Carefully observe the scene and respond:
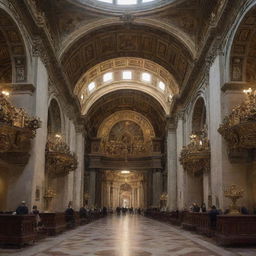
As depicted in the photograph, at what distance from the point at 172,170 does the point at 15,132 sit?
19.3 metres

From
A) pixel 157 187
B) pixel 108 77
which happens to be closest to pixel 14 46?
pixel 108 77

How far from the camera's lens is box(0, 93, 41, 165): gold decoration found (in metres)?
13.5

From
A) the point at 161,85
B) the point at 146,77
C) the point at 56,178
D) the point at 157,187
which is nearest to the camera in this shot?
the point at 56,178

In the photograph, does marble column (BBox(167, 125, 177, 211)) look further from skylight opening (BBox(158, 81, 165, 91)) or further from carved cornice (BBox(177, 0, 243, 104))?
carved cornice (BBox(177, 0, 243, 104))

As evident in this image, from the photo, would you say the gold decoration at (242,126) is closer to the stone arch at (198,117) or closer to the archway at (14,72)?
the archway at (14,72)

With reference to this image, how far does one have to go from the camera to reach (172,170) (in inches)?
1249

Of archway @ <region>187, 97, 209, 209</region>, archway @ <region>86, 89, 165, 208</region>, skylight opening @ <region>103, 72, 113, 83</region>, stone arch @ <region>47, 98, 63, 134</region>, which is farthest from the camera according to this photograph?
archway @ <region>86, 89, 165, 208</region>

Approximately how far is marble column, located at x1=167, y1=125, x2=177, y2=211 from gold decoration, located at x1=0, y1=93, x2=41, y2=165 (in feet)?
55.9

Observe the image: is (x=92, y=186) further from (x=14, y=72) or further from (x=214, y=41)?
(x=214, y=41)

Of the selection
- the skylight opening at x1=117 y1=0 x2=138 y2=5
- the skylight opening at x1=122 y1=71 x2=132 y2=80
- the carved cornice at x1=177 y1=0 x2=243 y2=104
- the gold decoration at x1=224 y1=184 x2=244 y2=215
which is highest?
the skylight opening at x1=117 y1=0 x2=138 y2=5

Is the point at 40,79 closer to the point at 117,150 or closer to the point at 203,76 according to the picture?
the point at 203,76

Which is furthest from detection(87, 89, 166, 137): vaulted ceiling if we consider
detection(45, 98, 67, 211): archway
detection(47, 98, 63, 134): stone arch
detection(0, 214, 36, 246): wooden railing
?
detection(0, 214, 36, 246): wooden railing

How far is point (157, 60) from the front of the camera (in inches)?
1128

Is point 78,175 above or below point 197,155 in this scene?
below
